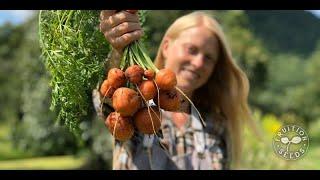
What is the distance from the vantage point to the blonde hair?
2541 mm

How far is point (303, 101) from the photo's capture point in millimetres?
10781

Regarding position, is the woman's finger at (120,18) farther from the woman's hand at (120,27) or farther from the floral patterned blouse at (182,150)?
the floral patterned blouse at (182,150)

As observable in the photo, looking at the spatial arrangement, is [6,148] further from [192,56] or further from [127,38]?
[127,38]

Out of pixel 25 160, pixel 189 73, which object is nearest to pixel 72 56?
pixel 189 73

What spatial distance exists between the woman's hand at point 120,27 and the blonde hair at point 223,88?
0.85 metres

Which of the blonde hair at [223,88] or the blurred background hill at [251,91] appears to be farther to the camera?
the blurred background hill at [251,91]

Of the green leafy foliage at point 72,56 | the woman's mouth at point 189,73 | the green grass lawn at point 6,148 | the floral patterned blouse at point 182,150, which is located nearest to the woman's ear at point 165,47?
the woman's mouth at point 189,73

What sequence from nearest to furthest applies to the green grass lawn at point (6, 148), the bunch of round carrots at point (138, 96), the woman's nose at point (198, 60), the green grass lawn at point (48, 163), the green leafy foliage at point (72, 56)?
the bunch of round carrots at point (138, 96)
the green leafy foliage at point (72, 56)
the woman's nose at point (198, 60)
the green grass lawn at point (48, 163)
the green grass lawn at point (6, 148)

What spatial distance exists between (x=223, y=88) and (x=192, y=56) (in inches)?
13.7

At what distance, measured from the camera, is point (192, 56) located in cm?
242

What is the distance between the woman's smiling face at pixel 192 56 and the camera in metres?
2.41

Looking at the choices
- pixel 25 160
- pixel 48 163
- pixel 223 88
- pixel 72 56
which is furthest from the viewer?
pixel 25 160

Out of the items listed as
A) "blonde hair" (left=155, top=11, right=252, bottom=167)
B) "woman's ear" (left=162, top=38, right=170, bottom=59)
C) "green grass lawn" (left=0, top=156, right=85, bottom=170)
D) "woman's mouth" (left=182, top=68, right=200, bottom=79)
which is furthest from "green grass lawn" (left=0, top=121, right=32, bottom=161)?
"woman's mouth" (left=182, top=68, right=200, bottom=79)

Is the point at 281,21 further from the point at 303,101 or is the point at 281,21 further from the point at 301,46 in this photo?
the point at 303,101
